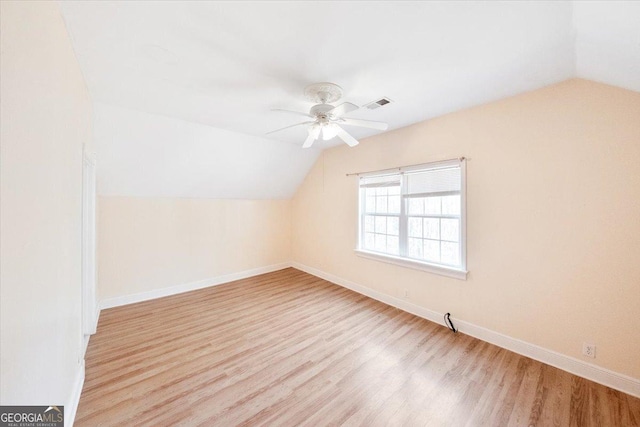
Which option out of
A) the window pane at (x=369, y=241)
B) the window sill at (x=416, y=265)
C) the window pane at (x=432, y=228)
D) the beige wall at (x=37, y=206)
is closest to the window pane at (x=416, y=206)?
the window pane at (x=432, y=228)

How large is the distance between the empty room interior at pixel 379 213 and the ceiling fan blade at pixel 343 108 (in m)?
0.03

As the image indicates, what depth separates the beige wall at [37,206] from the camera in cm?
82

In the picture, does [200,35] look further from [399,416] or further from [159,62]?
[399,416]

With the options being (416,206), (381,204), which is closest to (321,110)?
(416,206)

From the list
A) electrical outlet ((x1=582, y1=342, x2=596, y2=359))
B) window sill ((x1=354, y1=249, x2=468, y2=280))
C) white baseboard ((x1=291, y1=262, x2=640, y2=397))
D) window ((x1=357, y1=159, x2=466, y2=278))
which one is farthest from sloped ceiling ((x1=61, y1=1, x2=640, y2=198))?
white baseboard ((x1=291, y1=262, x2=640, y2=397))

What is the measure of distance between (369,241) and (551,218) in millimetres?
2298

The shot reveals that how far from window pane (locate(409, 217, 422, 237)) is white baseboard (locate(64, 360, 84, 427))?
363 centimetres

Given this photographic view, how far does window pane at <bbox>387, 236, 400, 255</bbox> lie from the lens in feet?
11.8

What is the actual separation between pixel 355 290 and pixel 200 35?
3851 millimetres

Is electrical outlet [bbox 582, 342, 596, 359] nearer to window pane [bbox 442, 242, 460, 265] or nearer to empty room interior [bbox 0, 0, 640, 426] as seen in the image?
empty room interior [bbox 0, 0, 640, 426]

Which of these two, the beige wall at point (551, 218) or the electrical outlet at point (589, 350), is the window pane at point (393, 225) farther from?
the electrical outlet at point (589, 350)

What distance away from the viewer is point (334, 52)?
170cm

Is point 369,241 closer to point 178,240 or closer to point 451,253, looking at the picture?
point 451,253

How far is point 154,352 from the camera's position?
2.39 metres
